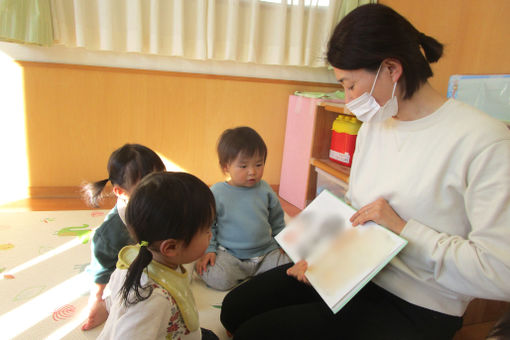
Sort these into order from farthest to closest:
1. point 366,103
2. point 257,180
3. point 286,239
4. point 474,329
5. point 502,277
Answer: point 257,180, point 474,329, point 286,239, point 366,103, point 502,277

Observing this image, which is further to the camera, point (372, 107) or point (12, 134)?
point (12, 134)

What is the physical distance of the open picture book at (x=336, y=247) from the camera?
0.71 metres

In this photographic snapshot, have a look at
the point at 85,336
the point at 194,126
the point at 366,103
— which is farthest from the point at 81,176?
the point at 366,103

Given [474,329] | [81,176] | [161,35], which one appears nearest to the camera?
[474,329]

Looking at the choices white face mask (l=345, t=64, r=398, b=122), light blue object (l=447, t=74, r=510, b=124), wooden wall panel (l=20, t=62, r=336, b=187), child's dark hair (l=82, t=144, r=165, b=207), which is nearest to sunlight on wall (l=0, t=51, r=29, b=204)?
wooden wall panel (l=20, t=62, r=336, b=187)

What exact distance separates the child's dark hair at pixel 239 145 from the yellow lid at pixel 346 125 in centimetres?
75

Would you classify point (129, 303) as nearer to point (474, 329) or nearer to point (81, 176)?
point (474, 329)

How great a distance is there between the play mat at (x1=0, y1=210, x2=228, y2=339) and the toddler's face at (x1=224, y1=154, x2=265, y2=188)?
0.45 metres

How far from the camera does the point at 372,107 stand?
823 millimetres

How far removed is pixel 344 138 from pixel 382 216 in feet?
4.00

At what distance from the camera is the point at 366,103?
2.70ft

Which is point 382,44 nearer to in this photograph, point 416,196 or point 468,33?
point 416,196

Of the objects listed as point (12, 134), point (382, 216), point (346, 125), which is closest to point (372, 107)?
point (382, 216)

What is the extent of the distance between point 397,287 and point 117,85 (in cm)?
193
